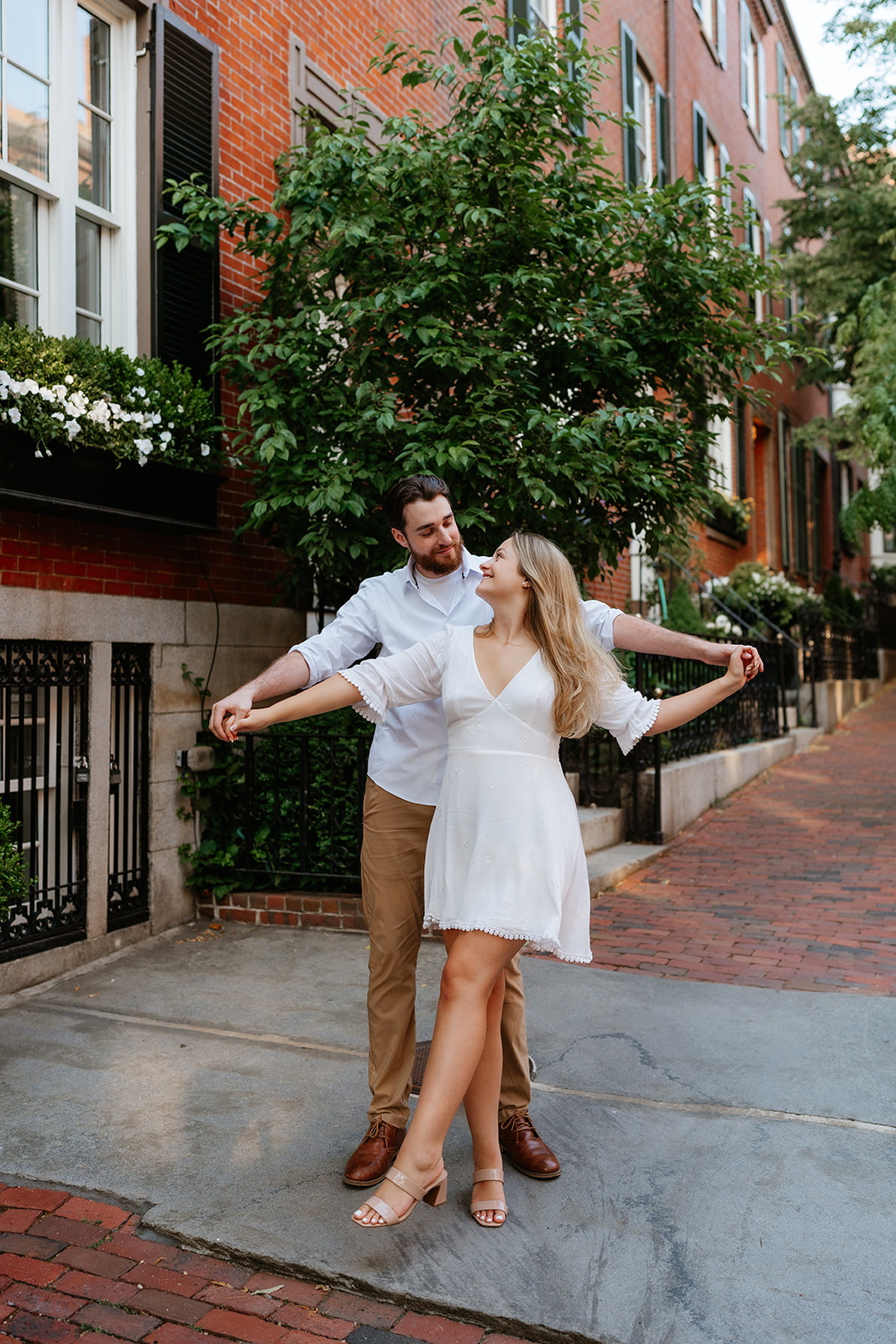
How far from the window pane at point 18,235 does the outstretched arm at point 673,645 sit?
12.7ft

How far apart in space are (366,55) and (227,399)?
11.6 ft

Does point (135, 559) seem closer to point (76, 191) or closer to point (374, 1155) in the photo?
point (76, 191)

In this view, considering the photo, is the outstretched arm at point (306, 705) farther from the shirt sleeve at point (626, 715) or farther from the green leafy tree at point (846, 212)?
the green leafy tree at point (846, 212)

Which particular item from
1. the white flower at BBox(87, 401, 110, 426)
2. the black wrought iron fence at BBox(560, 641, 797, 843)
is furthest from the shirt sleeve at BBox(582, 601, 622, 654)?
the black wrought iron fence at BBox(560, 641, 797, 843)

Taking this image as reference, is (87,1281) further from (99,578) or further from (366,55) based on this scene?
(366,55)

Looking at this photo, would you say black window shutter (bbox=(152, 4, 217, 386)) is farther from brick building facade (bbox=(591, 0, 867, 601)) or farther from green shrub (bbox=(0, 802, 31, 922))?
brick building facade (bbox=(591, 0, 867, 601))

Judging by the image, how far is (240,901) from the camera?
249 inches

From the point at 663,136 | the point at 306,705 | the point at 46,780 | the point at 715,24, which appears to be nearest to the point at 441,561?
→ the point at 306,705

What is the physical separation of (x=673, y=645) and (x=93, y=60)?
5058 millimetres

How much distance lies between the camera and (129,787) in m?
5.96

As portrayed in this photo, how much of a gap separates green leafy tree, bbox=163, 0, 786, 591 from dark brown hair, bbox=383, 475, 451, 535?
2.12 m

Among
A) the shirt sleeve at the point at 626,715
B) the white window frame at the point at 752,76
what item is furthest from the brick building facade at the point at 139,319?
the white window frame at the point at 752,76

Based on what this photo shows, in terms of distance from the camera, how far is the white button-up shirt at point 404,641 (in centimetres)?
334

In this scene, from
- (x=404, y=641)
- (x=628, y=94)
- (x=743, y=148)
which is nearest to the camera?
(x=404, y=641)
